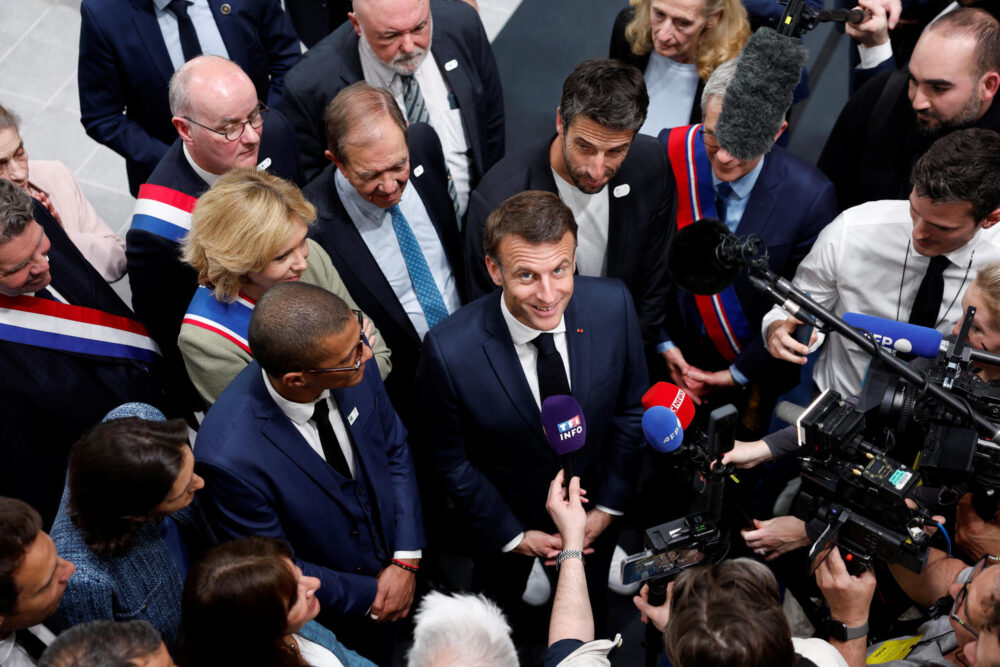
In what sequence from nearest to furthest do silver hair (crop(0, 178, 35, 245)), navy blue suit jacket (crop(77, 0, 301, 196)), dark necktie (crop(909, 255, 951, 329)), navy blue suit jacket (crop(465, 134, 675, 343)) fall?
silver hair (crop(0, 178, 35, 245)) → dark necktie (crop(909, 255, 951, 329)) → navy blue suit jacket (crop(465, 134, 675, 343)) → navy blue suit jacket (crop(77, 0, 301, 196))

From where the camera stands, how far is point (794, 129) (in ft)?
16.6

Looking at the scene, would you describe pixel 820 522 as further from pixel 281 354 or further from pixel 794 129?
pixel 794 129

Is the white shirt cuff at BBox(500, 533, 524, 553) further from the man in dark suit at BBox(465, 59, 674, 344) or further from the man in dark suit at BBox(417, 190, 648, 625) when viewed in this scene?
the man in dark suit at BBox(465, 59, 674, 344)

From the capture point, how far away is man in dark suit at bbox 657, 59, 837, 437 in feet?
10.1

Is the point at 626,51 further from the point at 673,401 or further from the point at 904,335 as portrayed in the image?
the point at 673,401

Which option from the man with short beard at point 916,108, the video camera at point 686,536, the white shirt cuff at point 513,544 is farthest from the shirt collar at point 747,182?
the white shirt cuff at point 513,544

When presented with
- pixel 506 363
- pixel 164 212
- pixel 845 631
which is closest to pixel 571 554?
pixel 506 363

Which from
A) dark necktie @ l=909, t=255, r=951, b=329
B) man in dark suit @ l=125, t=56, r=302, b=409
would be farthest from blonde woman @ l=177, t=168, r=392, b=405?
Answer: dark necktie @ l=909, t=255, r=951, b=329

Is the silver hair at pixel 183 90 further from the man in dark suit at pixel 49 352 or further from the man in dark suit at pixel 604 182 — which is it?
the man in dark suit at pixel 604 182

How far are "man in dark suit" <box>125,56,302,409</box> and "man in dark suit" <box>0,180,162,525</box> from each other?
13 cm

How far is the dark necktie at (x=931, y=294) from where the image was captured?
265 centimetres

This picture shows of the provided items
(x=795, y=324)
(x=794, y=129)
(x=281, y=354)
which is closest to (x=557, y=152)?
(x=795, y=324)

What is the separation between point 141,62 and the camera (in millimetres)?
3611

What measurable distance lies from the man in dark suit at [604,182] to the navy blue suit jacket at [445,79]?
24.4 inches
